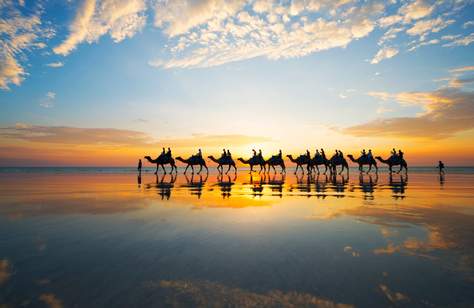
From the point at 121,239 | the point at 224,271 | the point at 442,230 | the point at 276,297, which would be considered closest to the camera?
the point at 276,297

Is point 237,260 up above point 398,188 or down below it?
below

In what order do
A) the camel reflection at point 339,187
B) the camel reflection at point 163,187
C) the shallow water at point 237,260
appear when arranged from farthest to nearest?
the camel reflection at point 339,187
the camel reflection at point 163,187
the shallow water at point 237,260

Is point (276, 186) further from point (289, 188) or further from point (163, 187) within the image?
point (163, 187)

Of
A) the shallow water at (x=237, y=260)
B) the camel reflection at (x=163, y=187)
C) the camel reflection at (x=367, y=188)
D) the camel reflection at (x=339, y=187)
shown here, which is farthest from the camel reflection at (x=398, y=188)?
the camel reflection at (x=163, y=187)

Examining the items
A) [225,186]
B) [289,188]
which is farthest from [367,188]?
[225,186]

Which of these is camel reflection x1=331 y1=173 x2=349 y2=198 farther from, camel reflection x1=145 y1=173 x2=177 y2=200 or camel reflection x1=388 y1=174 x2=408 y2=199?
camel reflection x1=145 y1=173 x2=177 y2=200

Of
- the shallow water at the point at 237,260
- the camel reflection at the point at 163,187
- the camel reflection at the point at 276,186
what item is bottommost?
the shallow water at the point at 237,260

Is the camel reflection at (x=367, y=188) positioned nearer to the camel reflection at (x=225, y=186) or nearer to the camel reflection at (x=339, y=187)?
the camel reflection at (x=339, y=187)

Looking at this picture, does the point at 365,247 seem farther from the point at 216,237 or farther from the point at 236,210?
the point at 236,210

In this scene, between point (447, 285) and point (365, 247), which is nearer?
point (447, 285)

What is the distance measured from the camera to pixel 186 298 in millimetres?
2561

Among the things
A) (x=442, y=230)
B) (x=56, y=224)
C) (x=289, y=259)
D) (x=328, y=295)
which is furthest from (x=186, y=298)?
(x=442, y=230)

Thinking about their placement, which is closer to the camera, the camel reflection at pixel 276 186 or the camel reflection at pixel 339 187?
the camel reflection at pixel 339 187

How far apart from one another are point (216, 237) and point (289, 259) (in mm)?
1530
